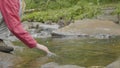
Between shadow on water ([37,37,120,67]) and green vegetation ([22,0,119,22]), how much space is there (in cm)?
468

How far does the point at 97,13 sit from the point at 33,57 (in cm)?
810

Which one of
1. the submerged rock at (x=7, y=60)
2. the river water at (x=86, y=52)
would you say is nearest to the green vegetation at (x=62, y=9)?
the river water at (x=86, y=52)

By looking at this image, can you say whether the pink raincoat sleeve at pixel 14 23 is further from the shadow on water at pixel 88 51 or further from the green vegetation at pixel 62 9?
the green vegetation at pixel 62 9

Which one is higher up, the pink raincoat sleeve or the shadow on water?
the pink raincoat sleeve

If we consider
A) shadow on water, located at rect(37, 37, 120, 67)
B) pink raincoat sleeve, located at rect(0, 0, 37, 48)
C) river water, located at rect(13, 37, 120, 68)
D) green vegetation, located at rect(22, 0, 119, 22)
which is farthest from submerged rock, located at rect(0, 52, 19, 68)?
green vegetation, located at rect(22, 0, 119, 22)

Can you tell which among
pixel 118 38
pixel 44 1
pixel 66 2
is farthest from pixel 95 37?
pixel 44 1

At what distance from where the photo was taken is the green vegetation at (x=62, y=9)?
1428cm

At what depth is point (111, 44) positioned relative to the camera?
8.48m

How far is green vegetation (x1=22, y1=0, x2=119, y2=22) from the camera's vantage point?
1428 cm

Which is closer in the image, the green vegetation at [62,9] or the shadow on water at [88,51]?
the shadow on water at [88,51]

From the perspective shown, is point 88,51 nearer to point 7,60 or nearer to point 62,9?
point 7,60

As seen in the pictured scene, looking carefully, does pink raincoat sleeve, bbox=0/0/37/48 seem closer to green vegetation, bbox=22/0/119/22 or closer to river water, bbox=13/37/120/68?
river water, bbox=13/37/120/68

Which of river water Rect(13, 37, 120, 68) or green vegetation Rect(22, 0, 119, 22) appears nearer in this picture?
river water Rect(13, 37, 120, 68)

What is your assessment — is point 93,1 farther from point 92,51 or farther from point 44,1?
point 92,51
